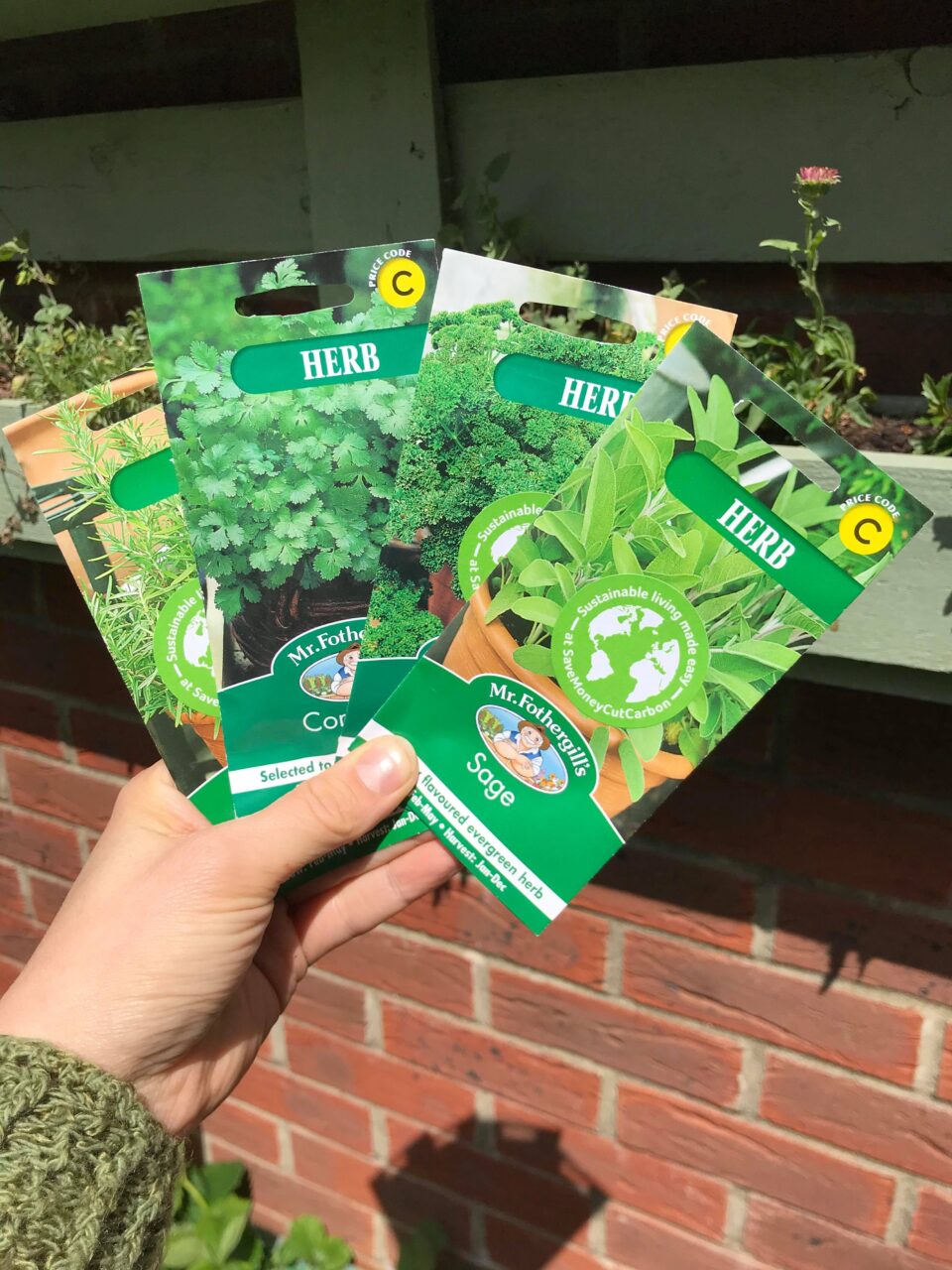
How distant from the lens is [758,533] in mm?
706

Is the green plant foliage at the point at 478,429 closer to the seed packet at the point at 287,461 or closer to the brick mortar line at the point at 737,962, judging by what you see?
the seed packet at the point at 287,461

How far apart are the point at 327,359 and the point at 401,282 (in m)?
0.08

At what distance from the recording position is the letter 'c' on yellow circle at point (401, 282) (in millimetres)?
758

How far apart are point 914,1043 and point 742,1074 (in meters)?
0.21

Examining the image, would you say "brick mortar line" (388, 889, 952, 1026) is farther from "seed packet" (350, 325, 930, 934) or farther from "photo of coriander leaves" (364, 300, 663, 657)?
"photo of coriander leaves" (364, 300, 663, 657)

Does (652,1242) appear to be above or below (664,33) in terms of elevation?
below

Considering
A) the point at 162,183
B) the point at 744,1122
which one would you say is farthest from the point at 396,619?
the point at 744,1122

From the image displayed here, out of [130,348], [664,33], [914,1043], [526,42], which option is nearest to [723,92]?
[664,33]

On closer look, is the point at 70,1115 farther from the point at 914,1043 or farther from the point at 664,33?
the point at 664,33

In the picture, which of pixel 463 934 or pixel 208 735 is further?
pixel 463 934

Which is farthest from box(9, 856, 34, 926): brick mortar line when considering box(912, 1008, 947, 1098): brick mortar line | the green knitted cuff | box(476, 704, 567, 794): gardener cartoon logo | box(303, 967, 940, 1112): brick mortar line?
box(912, 1008, 947, 1098): brick mortar line

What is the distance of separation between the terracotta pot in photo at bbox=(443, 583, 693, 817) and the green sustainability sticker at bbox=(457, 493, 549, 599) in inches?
1.4

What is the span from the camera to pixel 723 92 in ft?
2.93

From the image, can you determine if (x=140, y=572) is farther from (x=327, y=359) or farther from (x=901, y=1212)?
(x=901, y=1212)
